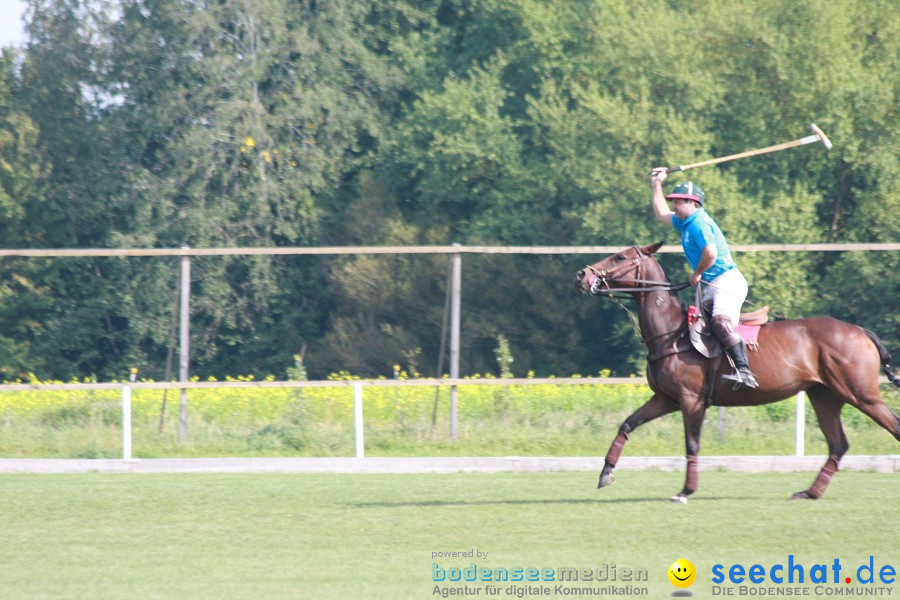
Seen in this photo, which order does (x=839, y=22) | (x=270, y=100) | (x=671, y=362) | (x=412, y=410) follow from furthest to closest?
(x=270, y=100)
(x=839, y=22)
(x=412, y=410)
(x=671, y=362)

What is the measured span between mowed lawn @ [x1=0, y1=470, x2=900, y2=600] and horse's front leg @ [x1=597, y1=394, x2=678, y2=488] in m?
0.22

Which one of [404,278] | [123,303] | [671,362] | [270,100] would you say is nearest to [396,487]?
[671,362]

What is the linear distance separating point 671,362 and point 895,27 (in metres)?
18.4

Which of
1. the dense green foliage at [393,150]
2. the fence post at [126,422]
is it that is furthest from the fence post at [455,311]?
the fence post at [126,422]

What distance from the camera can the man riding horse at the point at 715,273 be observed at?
977 centimetres

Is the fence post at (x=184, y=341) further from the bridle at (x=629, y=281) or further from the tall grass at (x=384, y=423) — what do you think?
the bridle at (x=629, y=281)

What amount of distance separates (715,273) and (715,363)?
752 mm

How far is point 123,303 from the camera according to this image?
18.1 m

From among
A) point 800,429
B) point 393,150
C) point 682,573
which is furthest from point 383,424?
point 393,150

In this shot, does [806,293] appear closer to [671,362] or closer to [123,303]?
[671,362]

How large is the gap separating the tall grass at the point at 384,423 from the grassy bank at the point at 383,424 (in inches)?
0.5

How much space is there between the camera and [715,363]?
991cm

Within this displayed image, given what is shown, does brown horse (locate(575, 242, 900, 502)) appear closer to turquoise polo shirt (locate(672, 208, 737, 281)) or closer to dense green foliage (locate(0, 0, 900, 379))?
turquoise polo shirt (locate(672, 208, 737, 281))

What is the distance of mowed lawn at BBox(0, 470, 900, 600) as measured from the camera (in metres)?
7.01
